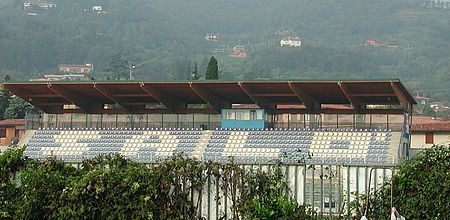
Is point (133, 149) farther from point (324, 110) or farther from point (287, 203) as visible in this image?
point (287, 203)

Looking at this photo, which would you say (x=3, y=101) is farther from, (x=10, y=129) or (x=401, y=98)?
(x=401, y=98)

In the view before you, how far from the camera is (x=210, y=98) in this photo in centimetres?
5256

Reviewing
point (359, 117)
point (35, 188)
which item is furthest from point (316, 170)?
point (359, 117)

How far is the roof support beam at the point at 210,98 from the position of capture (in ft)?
168

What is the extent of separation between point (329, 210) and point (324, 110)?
1749 centimetres

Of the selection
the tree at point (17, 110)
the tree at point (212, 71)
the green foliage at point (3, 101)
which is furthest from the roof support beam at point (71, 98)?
the tree at point (212, 71)

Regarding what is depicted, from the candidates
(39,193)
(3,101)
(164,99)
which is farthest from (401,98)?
(3,101)

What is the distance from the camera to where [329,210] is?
114 feet

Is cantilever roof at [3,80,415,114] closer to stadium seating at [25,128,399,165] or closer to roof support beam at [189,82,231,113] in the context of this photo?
roof support beam at [189,82,231,113]

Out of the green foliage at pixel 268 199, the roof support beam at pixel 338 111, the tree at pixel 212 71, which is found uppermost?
the tree at pixel 212 71

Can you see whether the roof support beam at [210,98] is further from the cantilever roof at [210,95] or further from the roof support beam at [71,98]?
the roof support beam at [71,98]

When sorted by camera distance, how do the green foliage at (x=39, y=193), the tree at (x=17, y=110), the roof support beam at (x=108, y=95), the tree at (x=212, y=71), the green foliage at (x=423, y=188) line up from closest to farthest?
the green foliage at (x=423, y=188)
the green foliage at (x=39, y=193)
the roof support beam at (x=108, y=95)
the tree at (x=17, y=110)
the tree at (x=212, y=71)

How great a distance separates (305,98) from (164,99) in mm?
7750

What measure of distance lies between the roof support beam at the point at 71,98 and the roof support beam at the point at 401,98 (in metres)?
17.3
